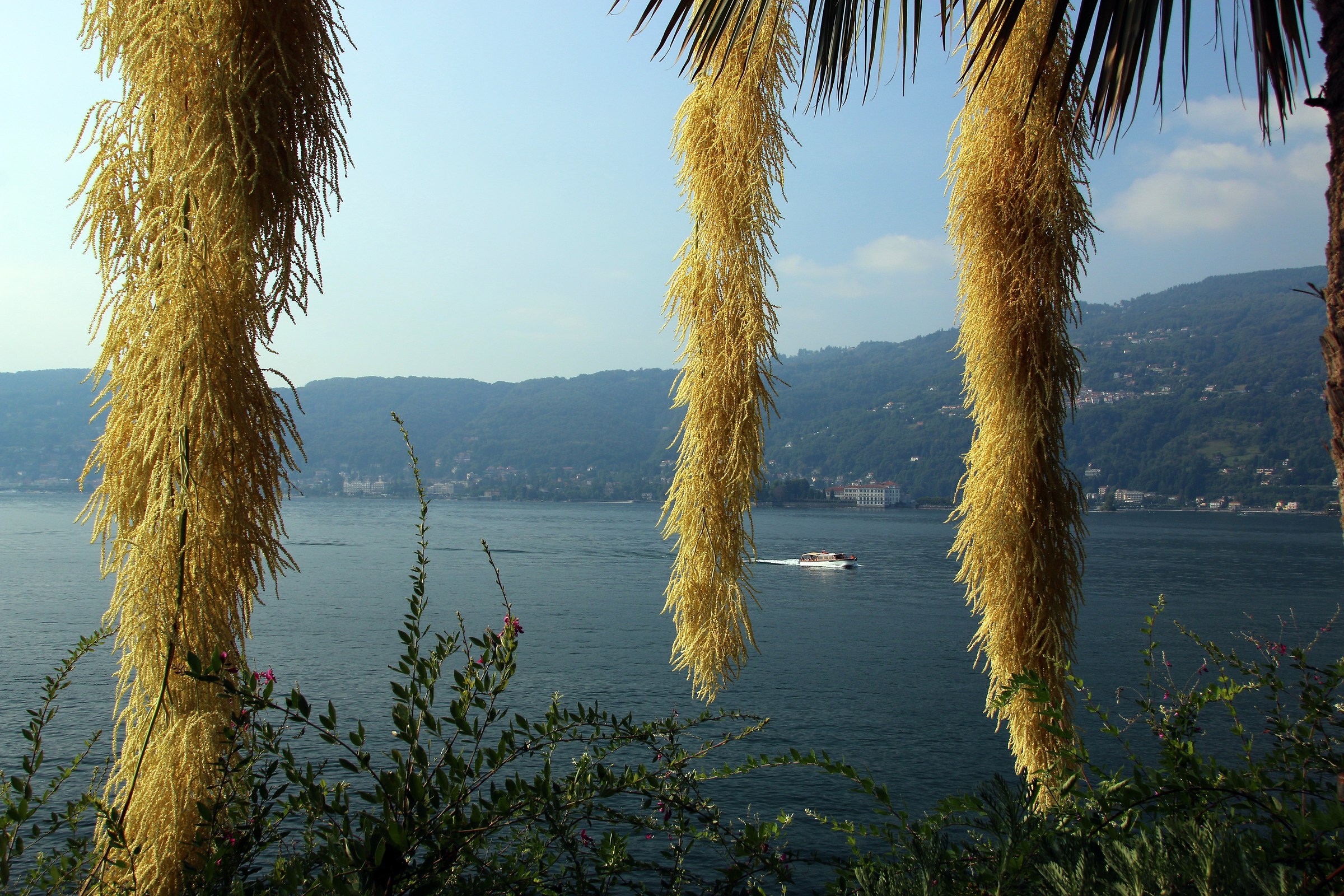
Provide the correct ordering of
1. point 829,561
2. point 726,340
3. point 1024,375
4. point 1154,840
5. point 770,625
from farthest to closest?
point 829,561, point 770,625, point 1024,375, point 726,340, point 1154,840

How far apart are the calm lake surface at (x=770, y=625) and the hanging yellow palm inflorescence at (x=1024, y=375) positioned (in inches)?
39.3

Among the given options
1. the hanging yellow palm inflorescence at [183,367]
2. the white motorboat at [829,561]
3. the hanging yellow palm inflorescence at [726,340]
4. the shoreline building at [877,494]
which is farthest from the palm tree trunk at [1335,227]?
the shoreline building at [877,494]

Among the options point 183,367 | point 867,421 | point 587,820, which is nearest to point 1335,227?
point 587,820

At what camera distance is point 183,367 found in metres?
2.14

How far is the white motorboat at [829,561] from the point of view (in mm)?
44594

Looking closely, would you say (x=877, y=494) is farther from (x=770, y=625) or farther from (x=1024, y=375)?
(x=1024, y=375)

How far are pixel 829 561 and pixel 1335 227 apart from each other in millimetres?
44704

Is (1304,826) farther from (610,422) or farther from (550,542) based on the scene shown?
(610,422)

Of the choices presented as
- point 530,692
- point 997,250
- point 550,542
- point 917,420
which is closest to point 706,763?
point 530,692

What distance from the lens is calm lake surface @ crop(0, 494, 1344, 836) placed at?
54.8 feet

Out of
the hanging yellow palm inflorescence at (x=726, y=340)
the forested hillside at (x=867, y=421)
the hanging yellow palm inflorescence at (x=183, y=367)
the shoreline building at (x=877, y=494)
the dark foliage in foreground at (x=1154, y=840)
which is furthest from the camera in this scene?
the shoreline building at (x=877, y=494)

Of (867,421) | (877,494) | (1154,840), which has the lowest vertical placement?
(877,494)

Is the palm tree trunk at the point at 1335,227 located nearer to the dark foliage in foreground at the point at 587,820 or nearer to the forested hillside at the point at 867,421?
the dark foliage in foreground at the point at 587,820

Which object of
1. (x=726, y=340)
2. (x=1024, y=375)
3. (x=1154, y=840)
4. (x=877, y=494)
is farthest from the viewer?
(x=877, y=494)
